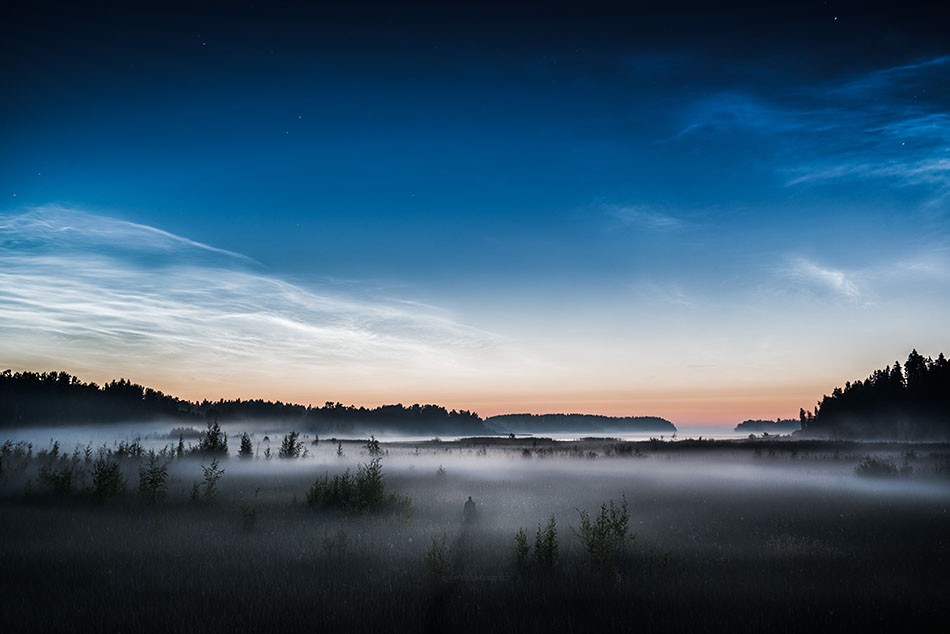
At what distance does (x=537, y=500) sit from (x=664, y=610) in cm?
1397

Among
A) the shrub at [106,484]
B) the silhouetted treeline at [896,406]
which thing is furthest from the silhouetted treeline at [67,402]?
the silhouetted treeline at [896,406]

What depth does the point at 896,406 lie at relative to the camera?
90938 millimetres

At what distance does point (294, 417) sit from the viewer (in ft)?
567

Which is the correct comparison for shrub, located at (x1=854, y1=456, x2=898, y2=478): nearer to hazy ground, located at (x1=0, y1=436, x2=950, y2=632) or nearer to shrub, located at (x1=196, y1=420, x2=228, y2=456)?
hazy ground, located at (x1=0, y1=436, x2=950, y2=632)

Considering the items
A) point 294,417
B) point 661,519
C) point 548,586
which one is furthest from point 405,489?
point 294,417

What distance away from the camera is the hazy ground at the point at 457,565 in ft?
28.9

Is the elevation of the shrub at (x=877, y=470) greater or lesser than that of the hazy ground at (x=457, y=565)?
greater

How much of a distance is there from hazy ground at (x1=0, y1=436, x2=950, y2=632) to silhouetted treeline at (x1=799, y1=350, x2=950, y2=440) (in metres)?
73.4

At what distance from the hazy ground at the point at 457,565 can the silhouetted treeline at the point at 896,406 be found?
241ft

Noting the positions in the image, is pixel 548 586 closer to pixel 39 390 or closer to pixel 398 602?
pixel 398 602

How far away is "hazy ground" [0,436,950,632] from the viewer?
8820 mm

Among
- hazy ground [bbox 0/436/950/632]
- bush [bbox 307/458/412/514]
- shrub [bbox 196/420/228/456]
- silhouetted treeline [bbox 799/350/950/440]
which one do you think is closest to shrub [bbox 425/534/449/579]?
hazy ground [bbox 0/436/950/632]

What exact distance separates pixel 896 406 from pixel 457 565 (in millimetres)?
106214

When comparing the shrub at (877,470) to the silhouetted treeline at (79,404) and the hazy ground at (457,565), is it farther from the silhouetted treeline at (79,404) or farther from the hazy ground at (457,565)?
the silhouetted treeline at (79,404)
